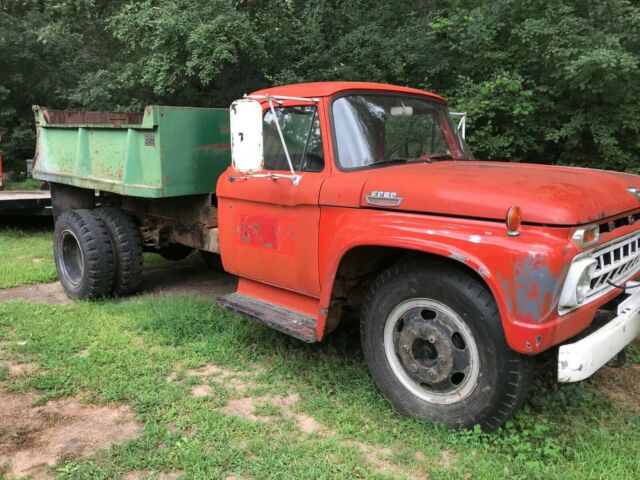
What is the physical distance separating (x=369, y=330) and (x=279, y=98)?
1.63 m

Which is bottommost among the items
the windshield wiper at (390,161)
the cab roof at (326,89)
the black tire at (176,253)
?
the black tire at (176,253)

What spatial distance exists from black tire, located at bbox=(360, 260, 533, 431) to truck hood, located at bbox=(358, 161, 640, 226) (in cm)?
38

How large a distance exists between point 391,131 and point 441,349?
1623 mm

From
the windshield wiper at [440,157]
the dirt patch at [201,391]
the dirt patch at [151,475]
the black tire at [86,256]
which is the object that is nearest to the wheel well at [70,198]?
the black tire at [86,256]

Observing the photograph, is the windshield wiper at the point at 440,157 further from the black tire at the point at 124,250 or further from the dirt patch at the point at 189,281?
the black tire at the point at 124,250

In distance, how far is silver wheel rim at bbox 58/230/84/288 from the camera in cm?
593

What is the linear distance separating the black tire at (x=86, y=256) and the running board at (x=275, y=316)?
5.86 ft

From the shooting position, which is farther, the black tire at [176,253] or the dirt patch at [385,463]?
the black tire at [176,253]

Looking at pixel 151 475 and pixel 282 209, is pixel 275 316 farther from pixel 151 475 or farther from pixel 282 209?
pixel 151 475

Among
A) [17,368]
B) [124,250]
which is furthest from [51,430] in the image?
[124,250]

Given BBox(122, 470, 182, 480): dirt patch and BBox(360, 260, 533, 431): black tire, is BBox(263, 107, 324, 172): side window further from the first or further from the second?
BBox(122, 470, 182, 480): dirt patch

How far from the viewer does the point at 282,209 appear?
12.8ft

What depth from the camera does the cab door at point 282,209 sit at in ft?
12.3

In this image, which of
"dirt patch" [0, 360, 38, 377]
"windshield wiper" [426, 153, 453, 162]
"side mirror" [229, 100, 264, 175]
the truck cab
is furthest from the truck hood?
"dirt patch" [0, 360, 38, 377]
